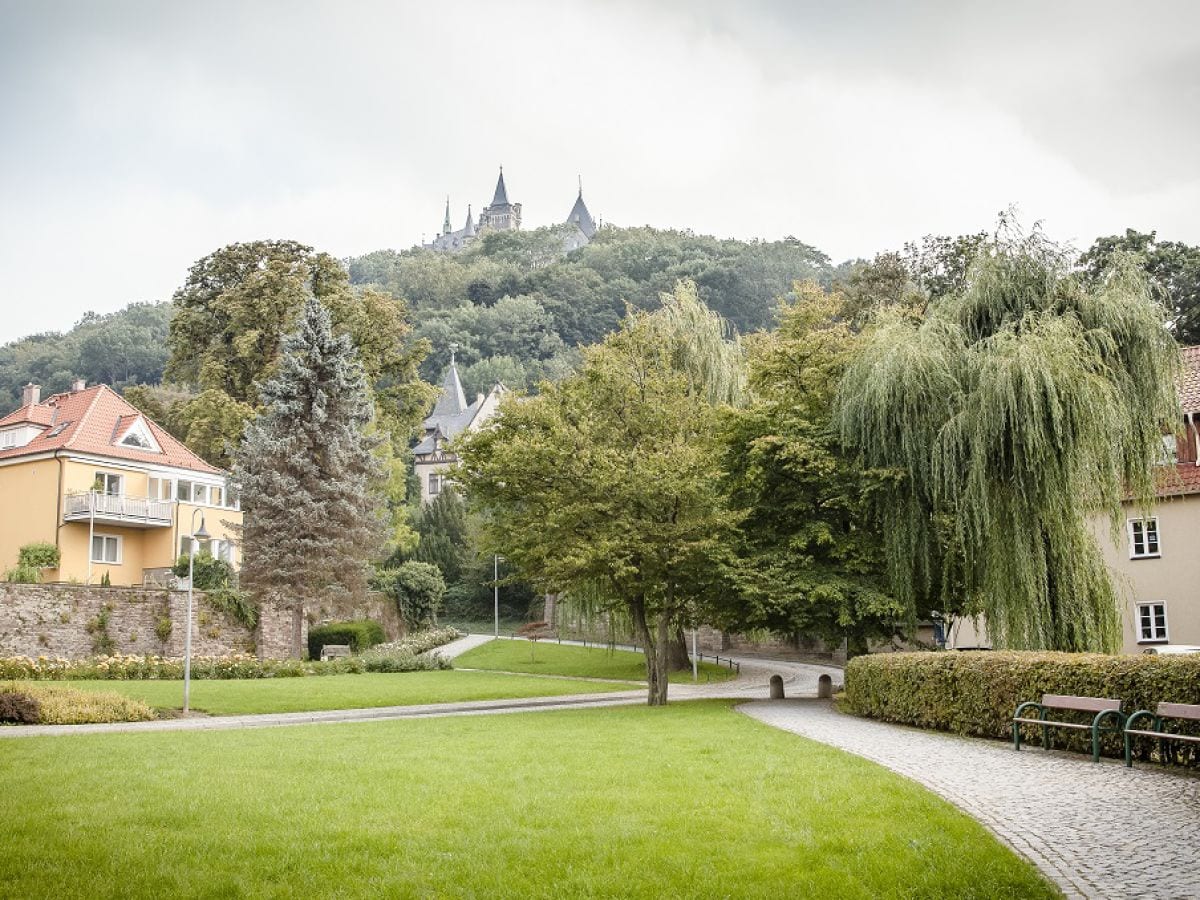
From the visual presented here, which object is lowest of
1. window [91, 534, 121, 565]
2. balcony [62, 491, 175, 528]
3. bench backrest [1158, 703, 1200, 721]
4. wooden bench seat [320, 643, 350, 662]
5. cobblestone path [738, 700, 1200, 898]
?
wooden bench seat [320, 643, 350, 662]

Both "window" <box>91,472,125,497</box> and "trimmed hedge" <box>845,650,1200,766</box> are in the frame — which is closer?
"trimmed hedge" <box>845,650,1200,766</box>

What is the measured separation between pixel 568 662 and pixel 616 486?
21.6 metres

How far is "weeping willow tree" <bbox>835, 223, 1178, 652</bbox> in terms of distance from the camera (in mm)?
20484

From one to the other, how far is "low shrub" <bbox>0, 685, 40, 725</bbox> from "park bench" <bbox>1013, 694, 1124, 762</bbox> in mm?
16961

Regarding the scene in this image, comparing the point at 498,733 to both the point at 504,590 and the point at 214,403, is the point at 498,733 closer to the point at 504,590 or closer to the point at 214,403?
the point at 214,403

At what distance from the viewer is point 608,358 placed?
2672 centimetres

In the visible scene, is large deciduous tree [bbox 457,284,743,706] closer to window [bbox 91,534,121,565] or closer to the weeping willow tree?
A: the weeping willow tree

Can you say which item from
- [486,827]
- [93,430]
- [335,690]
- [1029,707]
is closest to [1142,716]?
[1029,707]

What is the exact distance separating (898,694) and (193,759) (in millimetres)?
11710

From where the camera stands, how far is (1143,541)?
33.0m

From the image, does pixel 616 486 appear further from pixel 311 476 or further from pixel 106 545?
pixel 106 545

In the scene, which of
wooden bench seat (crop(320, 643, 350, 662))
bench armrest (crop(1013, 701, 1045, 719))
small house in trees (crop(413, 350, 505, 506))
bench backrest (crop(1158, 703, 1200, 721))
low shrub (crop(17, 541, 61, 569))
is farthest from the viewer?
small house in trees (crop(413, 350, 505, 506))

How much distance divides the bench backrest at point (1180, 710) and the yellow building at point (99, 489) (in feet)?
111

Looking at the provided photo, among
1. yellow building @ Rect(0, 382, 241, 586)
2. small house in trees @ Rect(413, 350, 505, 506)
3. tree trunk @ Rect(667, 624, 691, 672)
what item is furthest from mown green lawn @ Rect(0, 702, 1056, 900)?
small house in trees @ Rect(413, 350, 505, 506)
